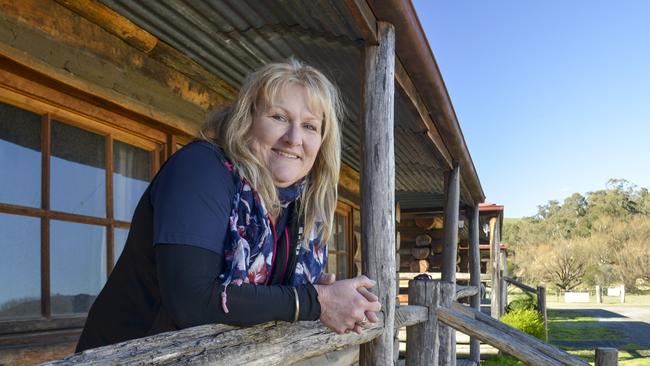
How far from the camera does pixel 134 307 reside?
1662 millimetres

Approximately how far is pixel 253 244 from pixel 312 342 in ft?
2.47

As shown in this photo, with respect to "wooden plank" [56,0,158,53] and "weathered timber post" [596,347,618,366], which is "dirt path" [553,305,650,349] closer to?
"weathered timber post" [596,347,618,366]

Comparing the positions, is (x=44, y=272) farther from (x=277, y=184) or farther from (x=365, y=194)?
(x=277, y=184)

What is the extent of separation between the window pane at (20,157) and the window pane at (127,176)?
27.1 inches

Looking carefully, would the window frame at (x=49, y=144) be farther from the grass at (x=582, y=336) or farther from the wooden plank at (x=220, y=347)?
the grass at (x=582, y=336)

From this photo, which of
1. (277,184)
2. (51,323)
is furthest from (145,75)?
(277,184)

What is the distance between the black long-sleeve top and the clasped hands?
5cm

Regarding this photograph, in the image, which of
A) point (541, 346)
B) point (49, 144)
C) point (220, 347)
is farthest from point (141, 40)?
point (541, 346)

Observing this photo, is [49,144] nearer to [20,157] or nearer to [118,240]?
[20,157]

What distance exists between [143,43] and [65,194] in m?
1.09

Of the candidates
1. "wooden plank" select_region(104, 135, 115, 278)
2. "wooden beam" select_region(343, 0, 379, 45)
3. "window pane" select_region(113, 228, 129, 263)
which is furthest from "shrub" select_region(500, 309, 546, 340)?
"wooden beam" select_region(343, 0, 379, 45)

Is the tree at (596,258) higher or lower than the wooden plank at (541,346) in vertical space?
lower

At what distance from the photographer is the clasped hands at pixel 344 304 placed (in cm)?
182

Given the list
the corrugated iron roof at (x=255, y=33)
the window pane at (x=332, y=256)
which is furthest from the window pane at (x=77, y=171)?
the window pane at (x=332, y=256)
